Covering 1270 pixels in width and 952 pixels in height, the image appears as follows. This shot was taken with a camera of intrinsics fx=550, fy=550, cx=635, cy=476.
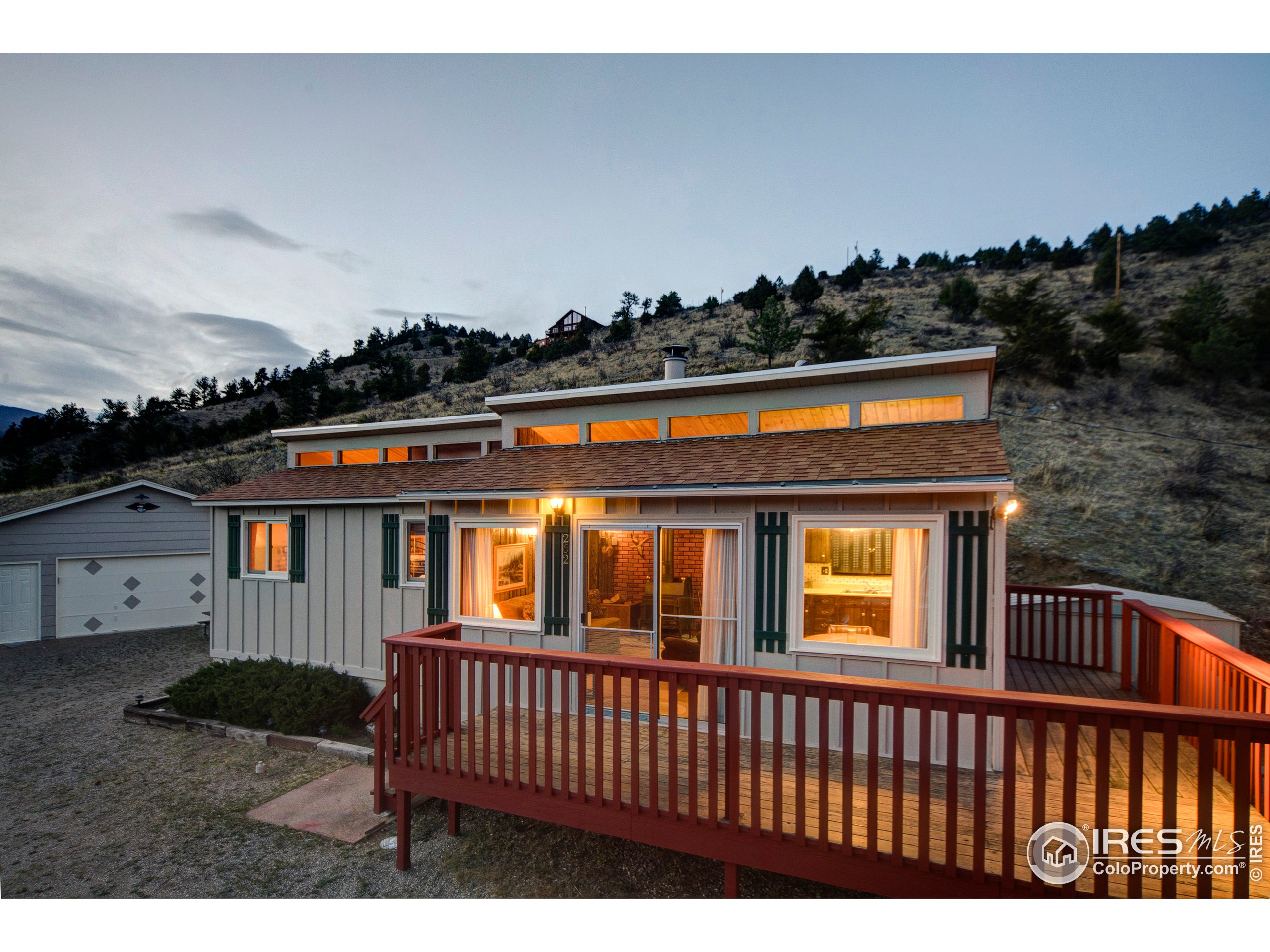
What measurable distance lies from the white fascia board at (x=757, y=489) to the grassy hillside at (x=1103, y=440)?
33.3 ft

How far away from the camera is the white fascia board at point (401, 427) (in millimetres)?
9688

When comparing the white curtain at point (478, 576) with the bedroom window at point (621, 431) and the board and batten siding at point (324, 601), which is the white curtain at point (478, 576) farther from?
the bedroom window at point (621, 431)

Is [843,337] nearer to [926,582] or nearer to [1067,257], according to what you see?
[926,582]

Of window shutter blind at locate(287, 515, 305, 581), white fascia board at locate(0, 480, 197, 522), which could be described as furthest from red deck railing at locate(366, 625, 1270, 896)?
white fascia board at locate(0, 480, 197, 522)

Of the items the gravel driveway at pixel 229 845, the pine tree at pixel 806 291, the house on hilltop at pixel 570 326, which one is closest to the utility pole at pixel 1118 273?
the pine tree at pixel 806 291

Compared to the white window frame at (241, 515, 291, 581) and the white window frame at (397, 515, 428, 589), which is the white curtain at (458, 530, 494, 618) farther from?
the white window frame at (241, 515, 291, 581)

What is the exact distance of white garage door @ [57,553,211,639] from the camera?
1223 cm

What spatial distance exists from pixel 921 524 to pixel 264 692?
7761 millimetres

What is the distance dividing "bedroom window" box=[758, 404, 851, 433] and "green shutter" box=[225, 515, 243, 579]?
356 inches

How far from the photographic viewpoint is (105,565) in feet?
41.6
